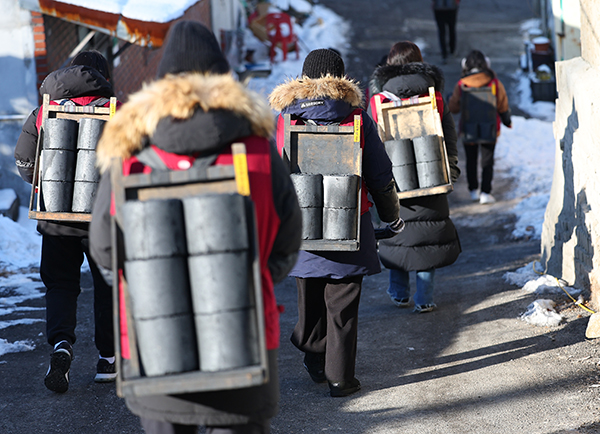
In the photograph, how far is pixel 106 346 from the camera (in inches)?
169

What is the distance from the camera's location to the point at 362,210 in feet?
13.5

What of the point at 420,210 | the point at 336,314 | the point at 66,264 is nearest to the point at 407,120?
the point at 420,210

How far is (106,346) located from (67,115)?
138 cm

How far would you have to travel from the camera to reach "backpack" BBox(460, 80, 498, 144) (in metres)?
9.09

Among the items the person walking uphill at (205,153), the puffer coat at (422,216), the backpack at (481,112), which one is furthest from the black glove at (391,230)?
the backpack at (481,112)

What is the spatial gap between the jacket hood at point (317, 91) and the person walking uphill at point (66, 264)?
1085mm

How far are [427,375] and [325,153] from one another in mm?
1523

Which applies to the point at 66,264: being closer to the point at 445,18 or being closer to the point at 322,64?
the point at 322,64

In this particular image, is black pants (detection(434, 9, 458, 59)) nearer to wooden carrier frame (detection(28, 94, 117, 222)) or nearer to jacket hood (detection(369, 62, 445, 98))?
jacket hood (detection(369, 62, 445, 98))

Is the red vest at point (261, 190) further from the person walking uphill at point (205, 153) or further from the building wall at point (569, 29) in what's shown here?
the building wall at point (569, 29)

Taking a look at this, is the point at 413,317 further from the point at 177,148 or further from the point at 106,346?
the point at 177,148

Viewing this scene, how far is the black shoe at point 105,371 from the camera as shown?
14.3 ft

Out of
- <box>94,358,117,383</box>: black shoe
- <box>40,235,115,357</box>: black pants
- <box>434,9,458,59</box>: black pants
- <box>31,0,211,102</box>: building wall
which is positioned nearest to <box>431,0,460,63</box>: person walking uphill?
<box>434,9,458,59</box>: black pants

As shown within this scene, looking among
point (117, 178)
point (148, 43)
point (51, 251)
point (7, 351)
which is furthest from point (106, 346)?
point (148, 43)
